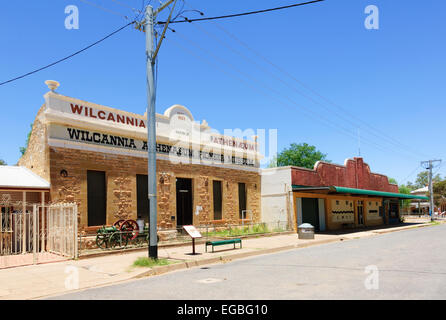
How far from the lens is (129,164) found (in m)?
17.7

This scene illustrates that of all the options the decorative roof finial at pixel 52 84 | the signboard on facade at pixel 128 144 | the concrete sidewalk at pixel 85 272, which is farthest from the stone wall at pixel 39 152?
the concrete sidewalk at pixel 85 272

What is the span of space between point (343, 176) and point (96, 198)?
2273 cm

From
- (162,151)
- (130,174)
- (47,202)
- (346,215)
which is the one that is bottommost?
(346,215)

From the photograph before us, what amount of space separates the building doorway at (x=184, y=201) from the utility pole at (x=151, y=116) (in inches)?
330

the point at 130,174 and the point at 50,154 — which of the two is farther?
the point at 130,174

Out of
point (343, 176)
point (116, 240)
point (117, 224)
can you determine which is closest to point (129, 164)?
point (117, 224)

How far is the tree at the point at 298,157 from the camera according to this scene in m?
62.8

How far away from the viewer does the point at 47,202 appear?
14766mm

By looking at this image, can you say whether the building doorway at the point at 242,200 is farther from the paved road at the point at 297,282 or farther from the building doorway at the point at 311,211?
the paved road at the point at 297,282

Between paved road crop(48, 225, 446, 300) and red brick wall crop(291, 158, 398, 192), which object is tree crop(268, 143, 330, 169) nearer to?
red brick wall crop(291, 158, 398, 192)
